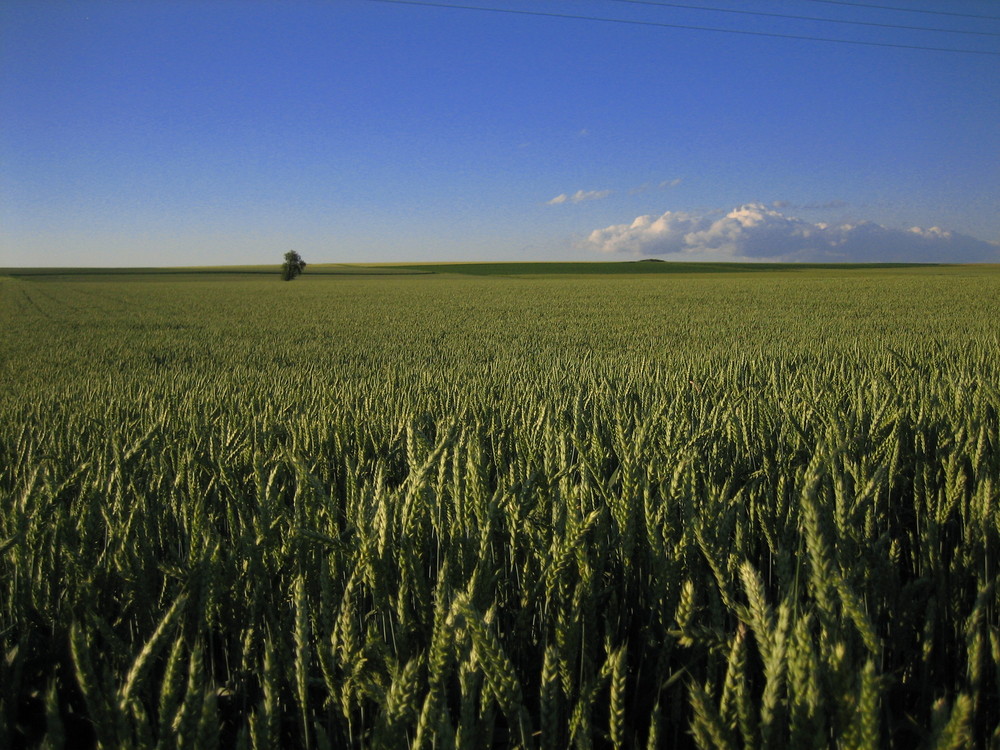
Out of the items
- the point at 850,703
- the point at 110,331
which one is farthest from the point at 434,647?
the point at 110,331

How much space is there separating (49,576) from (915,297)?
22.1 meters

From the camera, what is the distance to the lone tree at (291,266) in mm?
63612

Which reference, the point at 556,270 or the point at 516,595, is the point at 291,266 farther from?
the point at 516,595

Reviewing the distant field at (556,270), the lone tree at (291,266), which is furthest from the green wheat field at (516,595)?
the lone tree at (291,266)

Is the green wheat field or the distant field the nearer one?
the green wheat field

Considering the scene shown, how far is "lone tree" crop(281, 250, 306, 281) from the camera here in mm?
63612

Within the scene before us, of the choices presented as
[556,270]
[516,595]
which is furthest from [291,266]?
[516,595]

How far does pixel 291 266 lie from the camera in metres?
64.2

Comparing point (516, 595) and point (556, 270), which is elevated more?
point (556, 270)

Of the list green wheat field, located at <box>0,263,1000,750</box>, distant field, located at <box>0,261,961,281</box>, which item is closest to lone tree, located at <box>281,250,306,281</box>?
distant field, located at <box>0,261,961,281</box>

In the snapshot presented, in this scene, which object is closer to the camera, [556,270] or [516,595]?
[516,595]

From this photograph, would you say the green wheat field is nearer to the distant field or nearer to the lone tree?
the distant field

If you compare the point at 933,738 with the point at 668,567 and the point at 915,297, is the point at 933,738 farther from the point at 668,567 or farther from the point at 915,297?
the point at 915,297

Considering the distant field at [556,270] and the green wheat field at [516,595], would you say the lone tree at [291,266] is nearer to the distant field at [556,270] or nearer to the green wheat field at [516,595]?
the distant field at [556,270]
